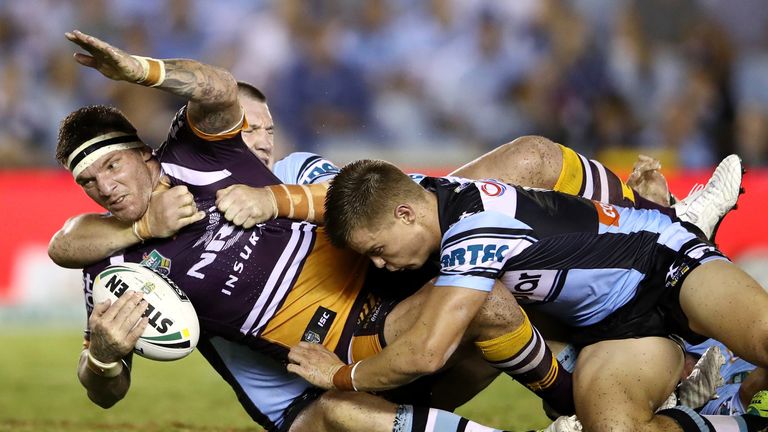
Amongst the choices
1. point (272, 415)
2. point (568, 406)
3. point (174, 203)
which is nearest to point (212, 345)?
point (272, 415)

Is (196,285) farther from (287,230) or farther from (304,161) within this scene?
(304,161)

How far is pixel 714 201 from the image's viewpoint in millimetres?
5074

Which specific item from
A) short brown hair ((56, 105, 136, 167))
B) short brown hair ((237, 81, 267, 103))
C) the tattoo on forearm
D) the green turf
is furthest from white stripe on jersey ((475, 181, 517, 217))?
short brown hair ((237, 81, 267, 103))

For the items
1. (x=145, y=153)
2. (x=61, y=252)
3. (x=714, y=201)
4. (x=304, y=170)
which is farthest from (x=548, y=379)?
(x=61, y=252)

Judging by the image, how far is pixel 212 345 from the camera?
4680 mm

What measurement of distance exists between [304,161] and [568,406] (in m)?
1.71

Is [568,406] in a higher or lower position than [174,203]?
lower

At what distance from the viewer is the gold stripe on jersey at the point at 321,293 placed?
442 centimetres

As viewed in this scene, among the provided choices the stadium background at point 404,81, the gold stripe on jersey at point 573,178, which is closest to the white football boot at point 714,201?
the gold stripe on jersey at point 573,178

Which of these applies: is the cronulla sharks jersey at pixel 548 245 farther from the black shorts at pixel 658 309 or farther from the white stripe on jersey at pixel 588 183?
the white stripe on jersey at pixel 588 183

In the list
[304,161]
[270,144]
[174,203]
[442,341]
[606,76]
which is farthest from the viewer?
[606,76]

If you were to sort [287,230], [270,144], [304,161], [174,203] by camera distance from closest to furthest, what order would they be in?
[174,203] → [287,230] → [304,161] → [270,144]

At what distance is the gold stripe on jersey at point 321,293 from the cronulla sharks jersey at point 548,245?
22.5 inches

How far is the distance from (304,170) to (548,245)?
1396 millimetres
